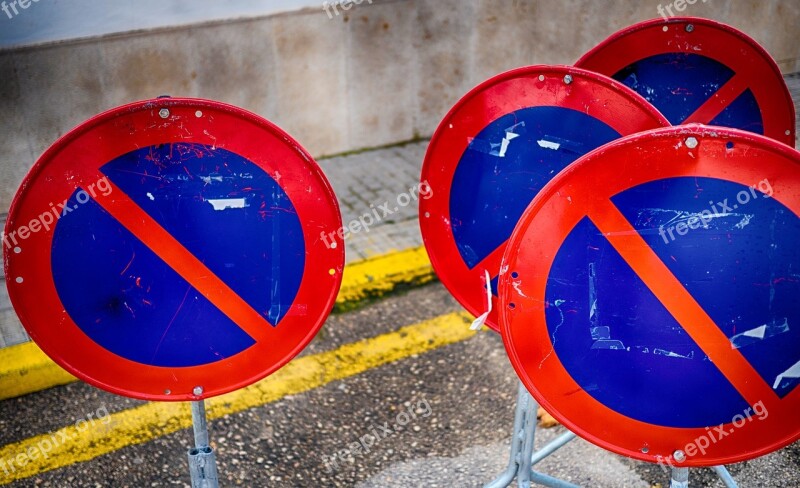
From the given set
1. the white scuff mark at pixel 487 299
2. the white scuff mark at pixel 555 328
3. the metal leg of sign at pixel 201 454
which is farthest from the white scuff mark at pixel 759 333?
the metal leg of sign at pixel 201 454

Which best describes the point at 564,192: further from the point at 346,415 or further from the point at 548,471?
the point at 346,415

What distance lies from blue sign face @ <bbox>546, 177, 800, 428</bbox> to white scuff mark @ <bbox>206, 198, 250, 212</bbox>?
29.7 inches

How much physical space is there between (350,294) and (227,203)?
2.44 m

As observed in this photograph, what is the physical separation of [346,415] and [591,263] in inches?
80.2

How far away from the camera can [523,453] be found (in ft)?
9.15

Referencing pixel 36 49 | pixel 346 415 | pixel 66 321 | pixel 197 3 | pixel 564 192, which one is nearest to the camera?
pixel 564 192

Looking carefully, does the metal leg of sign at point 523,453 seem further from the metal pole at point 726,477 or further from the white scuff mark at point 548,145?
the white scuff mark at point 548,145

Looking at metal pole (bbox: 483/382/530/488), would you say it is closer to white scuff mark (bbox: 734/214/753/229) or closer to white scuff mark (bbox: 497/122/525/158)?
white scuff mark (bbox: 497/122/525/158)

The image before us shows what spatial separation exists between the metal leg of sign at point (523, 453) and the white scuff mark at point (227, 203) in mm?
A: 1188

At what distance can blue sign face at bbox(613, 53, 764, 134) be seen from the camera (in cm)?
249

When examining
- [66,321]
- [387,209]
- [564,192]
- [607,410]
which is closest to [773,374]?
[607,410]

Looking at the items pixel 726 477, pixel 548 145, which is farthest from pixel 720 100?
pixel 726 477

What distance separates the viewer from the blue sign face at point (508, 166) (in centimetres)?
209

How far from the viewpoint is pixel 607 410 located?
1.81 m
